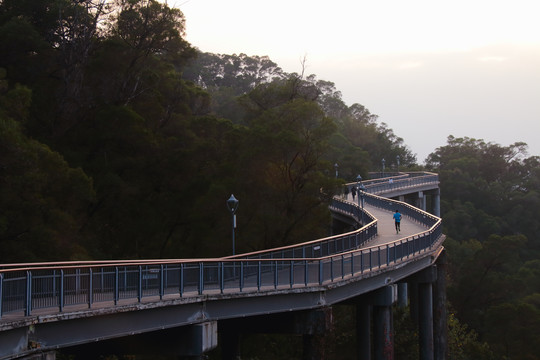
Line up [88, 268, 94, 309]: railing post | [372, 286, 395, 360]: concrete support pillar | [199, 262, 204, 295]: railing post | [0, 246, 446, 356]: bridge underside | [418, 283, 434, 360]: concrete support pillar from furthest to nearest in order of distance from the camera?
[418, 283, 434, 360]: concrete support pillar
[372, 286, 395, 360]: concrete support pillar
[199, 262, 204, 295]: railing post
[88, 268, 94, 309]: railing post
[0, 246, 446, 356]: bridge underside

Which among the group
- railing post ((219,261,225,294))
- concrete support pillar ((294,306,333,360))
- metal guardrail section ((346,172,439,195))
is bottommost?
concrete support pillar ((294,306,333,360))

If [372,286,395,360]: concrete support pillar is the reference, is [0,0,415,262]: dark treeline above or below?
above

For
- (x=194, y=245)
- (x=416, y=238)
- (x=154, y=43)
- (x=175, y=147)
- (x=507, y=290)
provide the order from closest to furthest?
(x=416, y=238), (x=194, y=245), (x=175, y=147), (x=154, y=43), (x=507, y=290)

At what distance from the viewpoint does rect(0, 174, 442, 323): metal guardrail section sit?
52.1 ft

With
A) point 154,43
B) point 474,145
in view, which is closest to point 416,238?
point 154,43

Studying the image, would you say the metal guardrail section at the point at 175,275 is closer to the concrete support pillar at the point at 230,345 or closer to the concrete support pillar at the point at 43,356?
the concrete support pillar at the point at 43,356

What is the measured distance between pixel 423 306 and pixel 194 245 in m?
13.9

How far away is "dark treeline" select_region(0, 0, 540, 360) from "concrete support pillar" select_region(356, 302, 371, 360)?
332 inches

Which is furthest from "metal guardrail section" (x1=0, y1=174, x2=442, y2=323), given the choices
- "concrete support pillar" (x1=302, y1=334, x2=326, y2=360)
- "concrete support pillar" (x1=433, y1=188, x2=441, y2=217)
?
"concrete support pillar" (x1=433, y1=188, x2=441, y2=217)

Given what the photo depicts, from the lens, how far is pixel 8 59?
48.6 metres

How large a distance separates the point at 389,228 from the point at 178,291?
94.3 feet

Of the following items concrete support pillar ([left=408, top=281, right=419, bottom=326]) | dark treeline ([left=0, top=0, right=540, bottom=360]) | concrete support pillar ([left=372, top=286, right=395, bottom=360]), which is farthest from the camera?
concrete support pillar ([left=408, top=281, right=419, bottom=326])

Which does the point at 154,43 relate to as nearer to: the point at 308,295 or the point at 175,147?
the point at 175,147

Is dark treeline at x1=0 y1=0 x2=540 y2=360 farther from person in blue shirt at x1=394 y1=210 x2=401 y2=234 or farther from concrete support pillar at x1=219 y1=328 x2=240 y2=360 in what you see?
concrete support pillar at x1=219 y1=328 x2=240 y2=360
